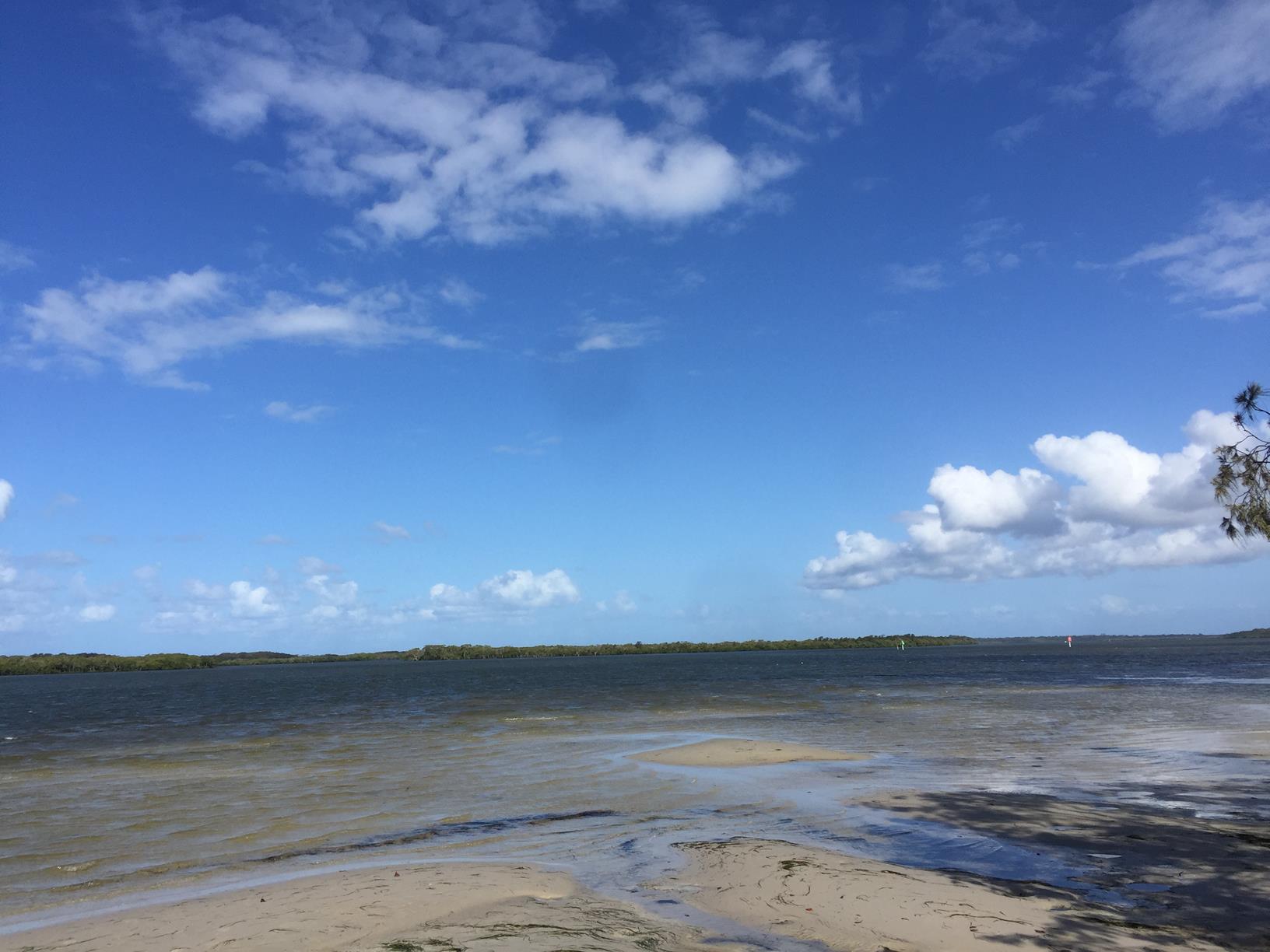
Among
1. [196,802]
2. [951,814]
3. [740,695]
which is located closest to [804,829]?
[951,814]

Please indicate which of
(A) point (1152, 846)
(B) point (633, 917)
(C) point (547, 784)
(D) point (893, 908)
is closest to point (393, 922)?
(B) point (633, 917)

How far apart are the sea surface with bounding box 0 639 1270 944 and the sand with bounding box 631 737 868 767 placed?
2.98 feet

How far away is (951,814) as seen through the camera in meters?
14.5

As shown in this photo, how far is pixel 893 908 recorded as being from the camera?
9.22m

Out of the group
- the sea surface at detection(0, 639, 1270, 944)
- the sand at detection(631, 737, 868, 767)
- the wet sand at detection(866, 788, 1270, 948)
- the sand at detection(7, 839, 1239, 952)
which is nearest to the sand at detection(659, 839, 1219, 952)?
the sand at detection(7, 839, 1239, 952)

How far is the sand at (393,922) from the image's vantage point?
332 inches

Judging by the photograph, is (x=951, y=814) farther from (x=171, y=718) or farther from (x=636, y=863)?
(x=171, y=718)

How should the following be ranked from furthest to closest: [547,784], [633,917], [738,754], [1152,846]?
[738,754]
[547,784]
[1152,846]
[633,917]

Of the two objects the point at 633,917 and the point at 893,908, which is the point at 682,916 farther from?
the point at 893,908

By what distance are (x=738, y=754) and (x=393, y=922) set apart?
16223mm

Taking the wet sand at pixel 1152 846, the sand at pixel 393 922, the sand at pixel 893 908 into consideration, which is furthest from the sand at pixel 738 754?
the sand at pixel 393 922

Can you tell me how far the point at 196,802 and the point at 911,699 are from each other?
3854cm

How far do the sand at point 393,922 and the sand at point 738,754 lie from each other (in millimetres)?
12403

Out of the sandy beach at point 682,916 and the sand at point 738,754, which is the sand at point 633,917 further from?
the sand at point 738,754
